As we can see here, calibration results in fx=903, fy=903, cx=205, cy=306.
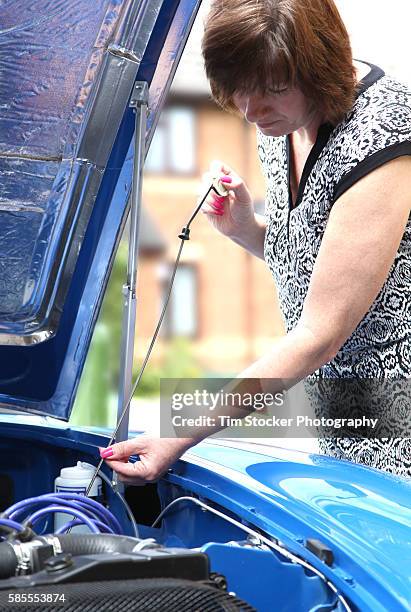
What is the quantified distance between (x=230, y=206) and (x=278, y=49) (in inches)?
20.8

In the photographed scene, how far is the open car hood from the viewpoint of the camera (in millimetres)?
1560

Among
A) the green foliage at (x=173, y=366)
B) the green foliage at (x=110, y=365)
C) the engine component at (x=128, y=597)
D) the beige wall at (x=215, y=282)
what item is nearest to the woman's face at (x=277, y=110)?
the engine component at (x=128, y=597)

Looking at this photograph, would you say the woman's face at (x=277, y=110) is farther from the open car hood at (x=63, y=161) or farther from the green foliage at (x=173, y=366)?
the green foliage at (x=173, y=366)

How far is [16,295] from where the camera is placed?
1.79 m

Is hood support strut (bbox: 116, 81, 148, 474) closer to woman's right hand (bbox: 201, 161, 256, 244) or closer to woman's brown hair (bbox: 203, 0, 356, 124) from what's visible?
woman's brown hair (bbox: 203, 0, 356, 124)

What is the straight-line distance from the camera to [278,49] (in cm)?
154

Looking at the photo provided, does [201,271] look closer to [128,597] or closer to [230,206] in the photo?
[230,206]

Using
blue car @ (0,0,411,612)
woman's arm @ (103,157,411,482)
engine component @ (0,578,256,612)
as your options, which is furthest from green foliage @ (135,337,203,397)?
engine component @ (0,578,256,612)

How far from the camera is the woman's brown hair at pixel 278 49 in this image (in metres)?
1.54

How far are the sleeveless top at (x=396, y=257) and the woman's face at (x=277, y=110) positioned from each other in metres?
0.07

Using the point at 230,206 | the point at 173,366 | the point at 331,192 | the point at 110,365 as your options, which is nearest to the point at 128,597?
the point at 331,192

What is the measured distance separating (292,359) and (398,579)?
520mm

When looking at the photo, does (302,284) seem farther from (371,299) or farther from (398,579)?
(398,579)

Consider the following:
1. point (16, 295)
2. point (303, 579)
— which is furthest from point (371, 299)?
point (16, 295)
